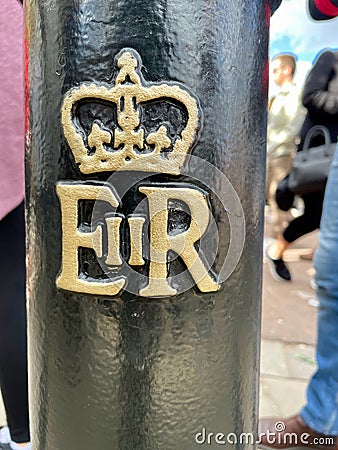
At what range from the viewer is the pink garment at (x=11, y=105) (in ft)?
4.25

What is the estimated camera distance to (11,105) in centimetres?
132

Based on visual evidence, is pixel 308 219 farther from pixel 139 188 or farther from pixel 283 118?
pixel 139 188

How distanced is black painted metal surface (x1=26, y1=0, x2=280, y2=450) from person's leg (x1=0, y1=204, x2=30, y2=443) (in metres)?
0.54

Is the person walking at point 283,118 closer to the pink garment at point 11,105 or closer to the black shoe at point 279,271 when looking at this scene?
the black shoe at point 279,271

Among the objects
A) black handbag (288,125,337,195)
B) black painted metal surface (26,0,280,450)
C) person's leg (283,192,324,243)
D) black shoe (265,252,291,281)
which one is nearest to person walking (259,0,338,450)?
black painted metal surface (26,0,280,450)

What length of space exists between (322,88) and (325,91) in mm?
31

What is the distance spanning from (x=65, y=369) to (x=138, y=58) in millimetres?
509

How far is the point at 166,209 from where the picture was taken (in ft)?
2.44

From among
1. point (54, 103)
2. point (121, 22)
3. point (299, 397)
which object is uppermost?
point (121, 22)

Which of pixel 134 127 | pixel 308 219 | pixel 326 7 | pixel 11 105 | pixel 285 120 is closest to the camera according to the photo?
pixel 134 127

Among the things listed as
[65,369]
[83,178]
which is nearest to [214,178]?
[83,178]

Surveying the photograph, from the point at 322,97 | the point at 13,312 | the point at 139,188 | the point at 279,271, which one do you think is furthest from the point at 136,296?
the point at 279,271

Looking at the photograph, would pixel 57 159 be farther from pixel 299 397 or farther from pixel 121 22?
pixel 299 397

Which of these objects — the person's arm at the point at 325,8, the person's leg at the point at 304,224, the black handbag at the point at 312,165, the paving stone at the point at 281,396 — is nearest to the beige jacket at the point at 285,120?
the person's leg at the point at 304,224
